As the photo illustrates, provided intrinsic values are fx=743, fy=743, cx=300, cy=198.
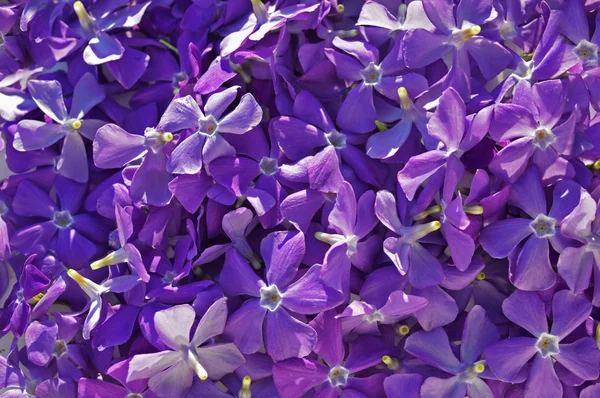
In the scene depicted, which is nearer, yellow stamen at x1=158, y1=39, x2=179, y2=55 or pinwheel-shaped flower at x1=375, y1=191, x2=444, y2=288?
pinwheel-shaped flower at x1=375, y1=191, x2=444, y2=288

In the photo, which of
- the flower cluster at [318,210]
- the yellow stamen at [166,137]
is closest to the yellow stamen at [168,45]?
the flower cluster at [318,210]

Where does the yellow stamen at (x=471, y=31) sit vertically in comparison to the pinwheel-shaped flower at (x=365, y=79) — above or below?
above

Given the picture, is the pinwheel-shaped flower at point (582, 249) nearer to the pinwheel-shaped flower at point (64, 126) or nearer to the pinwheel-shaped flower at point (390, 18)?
the pinwheel-shaped flower at point (390, 18)

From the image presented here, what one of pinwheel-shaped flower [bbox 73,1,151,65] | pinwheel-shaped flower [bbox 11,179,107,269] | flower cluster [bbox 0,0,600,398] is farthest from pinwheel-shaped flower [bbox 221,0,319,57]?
pinwheel-shaped flower [bbox 11,179,107,269]

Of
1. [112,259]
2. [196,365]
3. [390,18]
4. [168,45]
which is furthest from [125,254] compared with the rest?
[390,18]

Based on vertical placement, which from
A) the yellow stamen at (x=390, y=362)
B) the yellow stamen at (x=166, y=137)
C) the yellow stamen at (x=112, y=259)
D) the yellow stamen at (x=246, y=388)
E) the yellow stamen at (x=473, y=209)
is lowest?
the yellow stamen at (x=246, y=388)

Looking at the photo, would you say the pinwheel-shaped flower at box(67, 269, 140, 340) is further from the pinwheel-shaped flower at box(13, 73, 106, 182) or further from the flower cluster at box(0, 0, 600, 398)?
the pinwheel-shaped flower at box(13, 73, 106, 182)

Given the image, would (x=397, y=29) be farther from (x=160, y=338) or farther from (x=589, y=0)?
(x=160, y=338)
